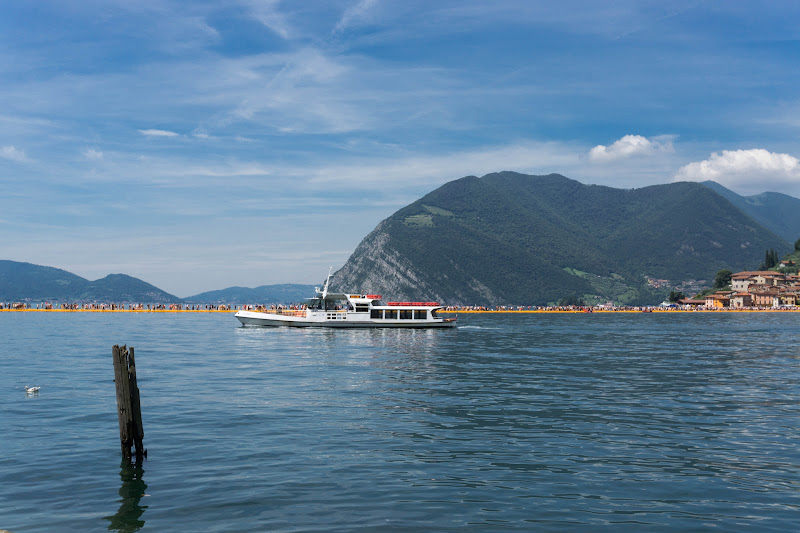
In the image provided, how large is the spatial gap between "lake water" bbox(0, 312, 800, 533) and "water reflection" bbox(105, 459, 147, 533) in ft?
0.20

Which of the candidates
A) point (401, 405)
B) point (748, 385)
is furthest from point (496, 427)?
point (748, 385)

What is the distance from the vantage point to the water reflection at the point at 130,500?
14.4m

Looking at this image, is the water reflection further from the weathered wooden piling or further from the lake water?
the weathered wooden piling

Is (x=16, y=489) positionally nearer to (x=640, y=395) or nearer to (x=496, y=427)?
(x=496, y=427)

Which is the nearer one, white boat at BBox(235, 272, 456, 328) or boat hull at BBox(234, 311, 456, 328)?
boat hull at BBox(234, 311, 456, 328)

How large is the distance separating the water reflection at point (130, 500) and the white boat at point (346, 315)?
79.6 m

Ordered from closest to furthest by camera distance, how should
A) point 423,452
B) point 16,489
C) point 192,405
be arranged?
point 16,489, point 423,452, point 192,405

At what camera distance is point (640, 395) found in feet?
111

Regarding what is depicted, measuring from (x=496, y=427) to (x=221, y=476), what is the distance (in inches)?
450

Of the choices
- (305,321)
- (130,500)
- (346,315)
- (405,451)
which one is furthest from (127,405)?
(346,315)

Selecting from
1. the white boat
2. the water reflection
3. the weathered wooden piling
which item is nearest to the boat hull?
the white boat

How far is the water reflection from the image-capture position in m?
14.4

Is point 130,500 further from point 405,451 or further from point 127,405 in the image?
point 405,451

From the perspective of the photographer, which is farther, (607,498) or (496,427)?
(496,427)
